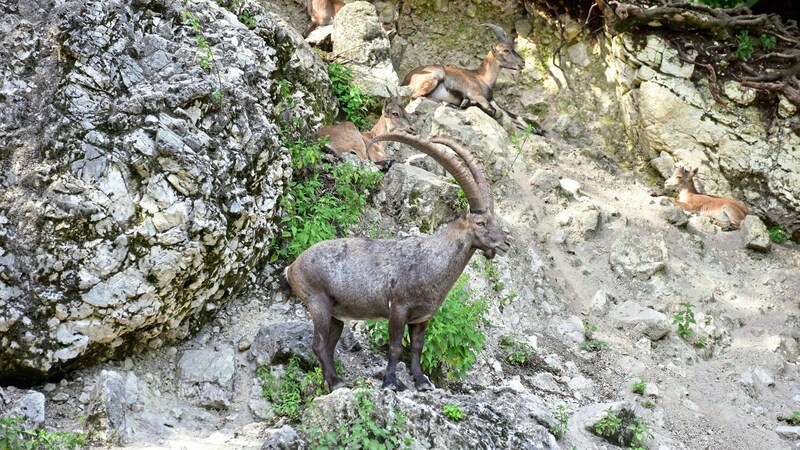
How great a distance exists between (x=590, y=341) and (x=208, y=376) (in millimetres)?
4669

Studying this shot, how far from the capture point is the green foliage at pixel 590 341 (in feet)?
32.1

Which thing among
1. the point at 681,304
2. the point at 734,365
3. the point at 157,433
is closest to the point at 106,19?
the point at 157,433

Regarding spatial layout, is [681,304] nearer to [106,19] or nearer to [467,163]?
[467,163]

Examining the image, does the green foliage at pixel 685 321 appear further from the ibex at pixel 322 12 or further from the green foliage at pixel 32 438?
the green foliage at pixel 32 438

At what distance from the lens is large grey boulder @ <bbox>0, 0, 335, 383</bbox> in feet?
22.2

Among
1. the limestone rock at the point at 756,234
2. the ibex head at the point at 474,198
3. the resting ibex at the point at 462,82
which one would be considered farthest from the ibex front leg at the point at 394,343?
the limestone rock at the point at 756,234

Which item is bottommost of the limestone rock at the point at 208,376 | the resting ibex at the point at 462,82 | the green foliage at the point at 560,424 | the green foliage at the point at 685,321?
the green foliage at the point at 685,321

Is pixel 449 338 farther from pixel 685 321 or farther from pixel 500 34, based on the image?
pixel 500 34

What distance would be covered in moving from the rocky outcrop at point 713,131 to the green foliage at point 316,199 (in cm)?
502

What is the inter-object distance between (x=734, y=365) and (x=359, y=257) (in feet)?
18.1

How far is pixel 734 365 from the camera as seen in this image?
10.1 meters

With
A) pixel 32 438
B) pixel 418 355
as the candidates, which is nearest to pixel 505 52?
pixel 418 355

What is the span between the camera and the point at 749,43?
1307 centimetres

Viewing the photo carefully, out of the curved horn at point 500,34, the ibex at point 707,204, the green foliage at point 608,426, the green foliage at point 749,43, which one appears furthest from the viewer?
the curved horn at point 500,34
